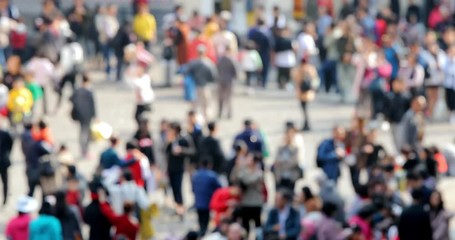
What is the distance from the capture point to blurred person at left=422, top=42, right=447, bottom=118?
3634 cm

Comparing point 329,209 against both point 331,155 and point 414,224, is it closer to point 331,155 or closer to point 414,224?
point 414,224

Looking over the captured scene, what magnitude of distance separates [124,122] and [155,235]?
29.5 ft

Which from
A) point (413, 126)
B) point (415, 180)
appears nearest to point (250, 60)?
point (413, 126)

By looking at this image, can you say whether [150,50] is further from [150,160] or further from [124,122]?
[150,160]

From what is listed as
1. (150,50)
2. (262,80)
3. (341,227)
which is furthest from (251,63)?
(341,227)

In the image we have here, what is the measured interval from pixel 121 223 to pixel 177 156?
379 cm

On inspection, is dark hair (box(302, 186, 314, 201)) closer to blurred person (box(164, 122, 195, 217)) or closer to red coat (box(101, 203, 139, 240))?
red coat (box(101, 203, 139, 240))

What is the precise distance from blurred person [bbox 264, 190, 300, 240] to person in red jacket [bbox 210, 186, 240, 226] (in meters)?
1.05

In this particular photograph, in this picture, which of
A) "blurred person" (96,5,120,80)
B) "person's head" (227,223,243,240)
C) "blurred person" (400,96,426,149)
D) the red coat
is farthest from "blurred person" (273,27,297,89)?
"person's head" (227,223,243,240)

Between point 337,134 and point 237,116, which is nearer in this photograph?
point 337,134

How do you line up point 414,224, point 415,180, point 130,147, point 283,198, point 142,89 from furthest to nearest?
point 142,89
point 130,147
point 415,180
point 283,198
point 414,224

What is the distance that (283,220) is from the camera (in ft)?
81.7

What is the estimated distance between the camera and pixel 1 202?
29781 millimetres

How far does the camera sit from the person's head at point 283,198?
24828 mm
